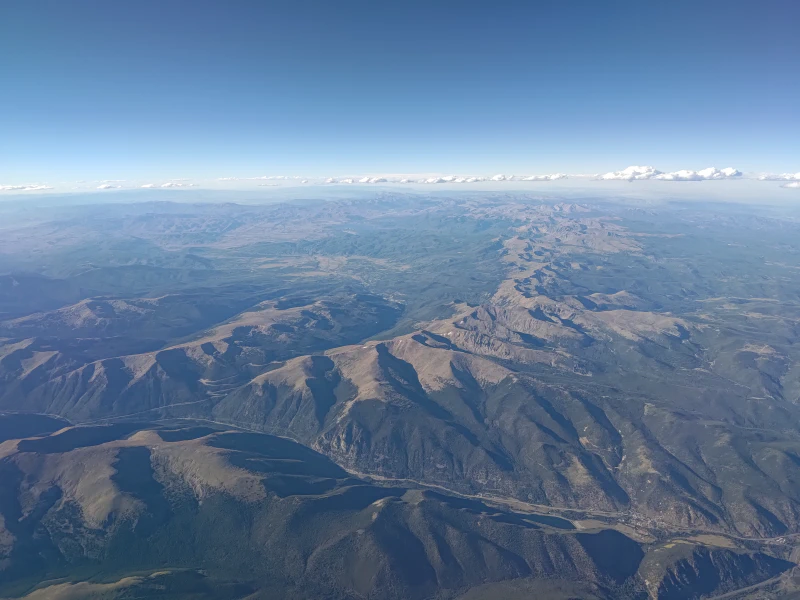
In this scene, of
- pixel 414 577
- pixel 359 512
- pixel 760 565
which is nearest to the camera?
pixel 414 577

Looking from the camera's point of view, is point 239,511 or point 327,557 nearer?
point 327,557

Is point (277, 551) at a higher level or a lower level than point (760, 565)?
higher

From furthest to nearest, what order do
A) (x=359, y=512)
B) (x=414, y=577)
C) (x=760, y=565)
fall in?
(x=359, y=512) < (x=760, y=565) < (x=414, y=577)

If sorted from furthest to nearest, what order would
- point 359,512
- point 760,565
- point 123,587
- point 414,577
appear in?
point 359,512
point 760,565
point 414,577
point 123,587

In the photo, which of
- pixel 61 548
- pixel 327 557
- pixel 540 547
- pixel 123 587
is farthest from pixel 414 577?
pixel 61 548

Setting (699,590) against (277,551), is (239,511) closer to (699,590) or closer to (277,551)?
(277,551)

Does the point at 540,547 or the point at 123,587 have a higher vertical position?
the point at 123,587

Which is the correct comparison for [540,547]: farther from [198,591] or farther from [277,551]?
[198,591]

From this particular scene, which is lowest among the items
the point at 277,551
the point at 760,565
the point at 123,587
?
the point at 760,565

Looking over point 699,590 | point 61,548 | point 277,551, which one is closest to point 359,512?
point 277,551
